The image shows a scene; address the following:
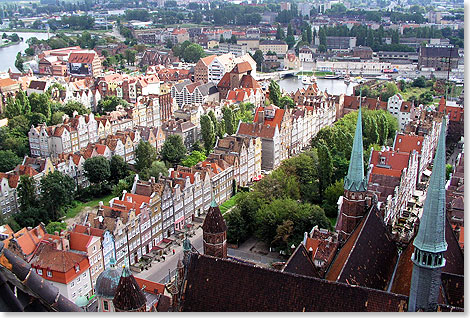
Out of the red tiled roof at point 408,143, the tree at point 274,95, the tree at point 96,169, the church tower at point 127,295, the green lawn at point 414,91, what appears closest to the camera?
the church tower at point 127,295

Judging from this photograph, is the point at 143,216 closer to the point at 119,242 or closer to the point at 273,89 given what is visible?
the point at 119,242

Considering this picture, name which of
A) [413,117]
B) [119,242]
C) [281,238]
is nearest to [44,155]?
[119,242]

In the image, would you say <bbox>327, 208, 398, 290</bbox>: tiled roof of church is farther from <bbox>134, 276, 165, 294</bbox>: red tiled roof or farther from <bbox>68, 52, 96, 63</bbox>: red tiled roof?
<bbox>68, 52, 96, 63</bbox>: red tiled roof

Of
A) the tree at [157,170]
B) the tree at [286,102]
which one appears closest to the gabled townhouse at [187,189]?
the tree at [157,170]

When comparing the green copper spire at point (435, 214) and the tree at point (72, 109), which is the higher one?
the green copper spire at point (435, 214)

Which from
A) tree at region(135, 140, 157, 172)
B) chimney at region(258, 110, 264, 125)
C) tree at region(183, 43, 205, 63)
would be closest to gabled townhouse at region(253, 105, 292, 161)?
chimney at region(258, 110, 264, 125)

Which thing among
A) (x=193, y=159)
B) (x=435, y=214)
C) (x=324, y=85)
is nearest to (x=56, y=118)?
(x=193, y=159)

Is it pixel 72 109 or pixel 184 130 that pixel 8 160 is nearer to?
pixel 184 130

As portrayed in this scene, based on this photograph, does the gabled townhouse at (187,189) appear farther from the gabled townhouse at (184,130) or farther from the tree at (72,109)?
the tree at (72,109)
